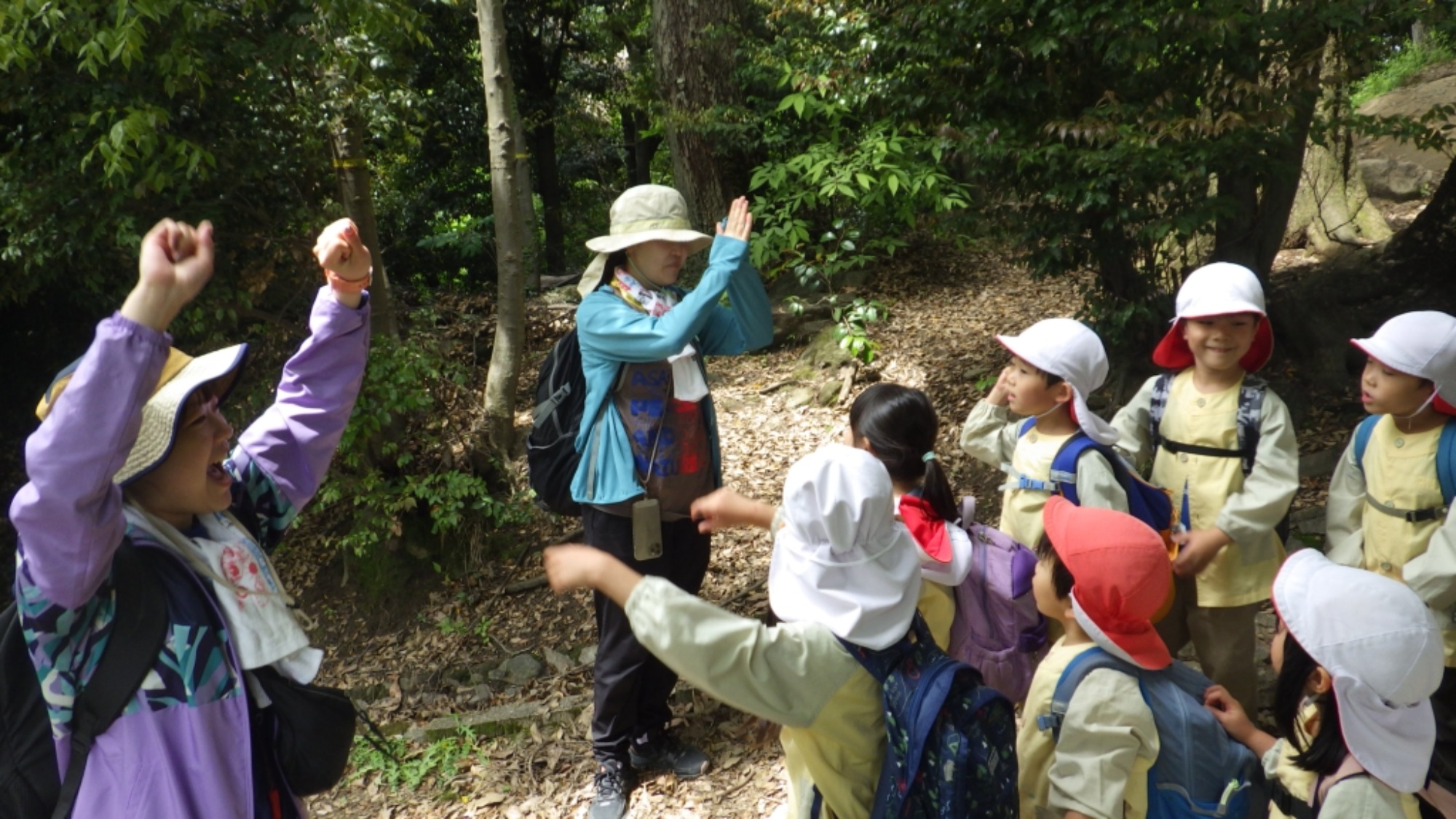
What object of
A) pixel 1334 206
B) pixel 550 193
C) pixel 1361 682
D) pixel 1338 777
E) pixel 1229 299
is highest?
pixel 550 193

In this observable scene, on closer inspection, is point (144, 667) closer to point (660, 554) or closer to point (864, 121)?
point (660, 554)

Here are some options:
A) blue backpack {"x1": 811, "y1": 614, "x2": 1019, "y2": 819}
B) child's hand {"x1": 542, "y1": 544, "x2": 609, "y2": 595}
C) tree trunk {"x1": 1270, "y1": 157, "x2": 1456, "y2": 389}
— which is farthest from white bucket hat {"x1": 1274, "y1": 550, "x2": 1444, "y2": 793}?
tree trunk {"x1": 1270, "y1": 157, "x2": 1456, "y2": 389}

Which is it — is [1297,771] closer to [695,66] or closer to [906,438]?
[906,438]

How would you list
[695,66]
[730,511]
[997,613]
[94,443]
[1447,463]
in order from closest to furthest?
[94,443] < [730,511] < [1447,463] < [997,613] < [695,66]

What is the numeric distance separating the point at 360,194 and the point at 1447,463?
5071mm

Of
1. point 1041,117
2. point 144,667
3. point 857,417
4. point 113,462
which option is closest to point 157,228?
point 113,462

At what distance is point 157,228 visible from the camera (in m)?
1.64

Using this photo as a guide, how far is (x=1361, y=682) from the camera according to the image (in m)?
1.88

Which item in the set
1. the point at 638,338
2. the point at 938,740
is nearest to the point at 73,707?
the point at 938,740

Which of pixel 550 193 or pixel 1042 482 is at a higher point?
pixel 550 193

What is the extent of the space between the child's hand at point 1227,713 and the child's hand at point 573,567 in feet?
4.86

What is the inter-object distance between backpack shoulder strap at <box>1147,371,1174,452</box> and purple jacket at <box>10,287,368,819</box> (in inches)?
110

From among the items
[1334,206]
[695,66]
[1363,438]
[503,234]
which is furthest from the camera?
[1334,206]

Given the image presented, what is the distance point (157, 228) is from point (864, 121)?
4.69m
